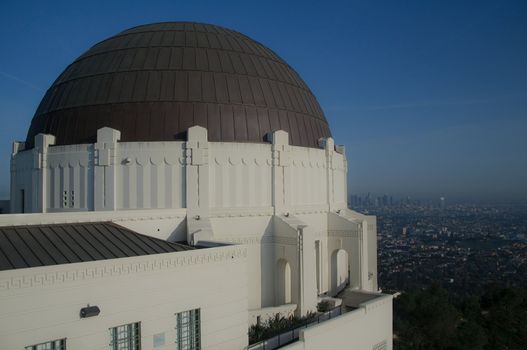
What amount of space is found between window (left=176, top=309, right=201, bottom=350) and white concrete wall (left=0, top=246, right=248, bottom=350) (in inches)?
7.4

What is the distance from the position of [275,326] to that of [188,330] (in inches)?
198

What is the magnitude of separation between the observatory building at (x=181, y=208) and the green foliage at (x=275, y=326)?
1.43ft

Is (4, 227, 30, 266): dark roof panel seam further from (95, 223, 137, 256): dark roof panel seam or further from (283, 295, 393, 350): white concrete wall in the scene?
(283, 295, 393, 350): white concrete wall

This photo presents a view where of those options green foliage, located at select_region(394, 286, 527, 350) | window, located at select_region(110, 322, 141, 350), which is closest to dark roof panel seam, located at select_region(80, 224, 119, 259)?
window, located at select_region(110, 322, 141, 350)

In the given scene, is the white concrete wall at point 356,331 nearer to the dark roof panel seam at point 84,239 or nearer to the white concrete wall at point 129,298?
the white concrete wall at point 129,298

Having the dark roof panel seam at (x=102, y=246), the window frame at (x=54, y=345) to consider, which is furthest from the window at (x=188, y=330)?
the window frame at (x=54, y=345)

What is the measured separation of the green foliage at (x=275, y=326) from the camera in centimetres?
1662

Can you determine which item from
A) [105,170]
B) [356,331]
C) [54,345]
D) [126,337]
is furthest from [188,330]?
[105,170]

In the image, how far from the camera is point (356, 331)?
18000mm

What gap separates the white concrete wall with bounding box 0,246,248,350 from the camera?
34.6 ft

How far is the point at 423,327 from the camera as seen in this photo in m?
26.2

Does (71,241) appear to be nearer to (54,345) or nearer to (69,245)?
(69,245)

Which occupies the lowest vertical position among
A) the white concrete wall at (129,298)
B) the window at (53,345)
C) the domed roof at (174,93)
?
the window at (53,345)

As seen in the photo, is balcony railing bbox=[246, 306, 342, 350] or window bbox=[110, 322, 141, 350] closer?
window bbox=[110, 322, 141, 350]
